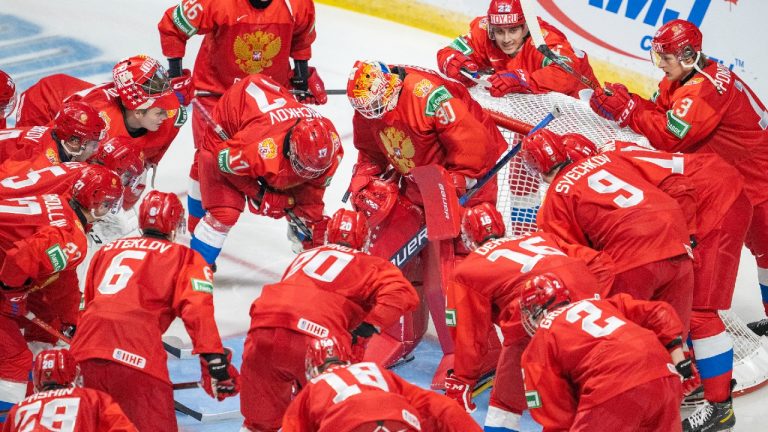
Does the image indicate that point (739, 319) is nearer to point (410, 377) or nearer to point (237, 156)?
point (410, 377)

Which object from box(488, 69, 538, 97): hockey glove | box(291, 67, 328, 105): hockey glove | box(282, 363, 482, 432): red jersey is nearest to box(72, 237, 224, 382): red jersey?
box(282, 363, 482, 432): red jersey

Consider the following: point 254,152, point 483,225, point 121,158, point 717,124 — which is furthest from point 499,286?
point 121,158

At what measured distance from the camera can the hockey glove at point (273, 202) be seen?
582 cm

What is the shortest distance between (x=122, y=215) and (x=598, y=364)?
2.80 meters

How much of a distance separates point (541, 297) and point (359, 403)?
0.86m

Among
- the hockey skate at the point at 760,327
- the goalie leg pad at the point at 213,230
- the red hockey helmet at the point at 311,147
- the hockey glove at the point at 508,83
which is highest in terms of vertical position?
the hockey glove at the point at 508,83

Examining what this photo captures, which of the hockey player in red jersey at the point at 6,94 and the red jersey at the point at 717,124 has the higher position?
the red jersey at the point at 717,124

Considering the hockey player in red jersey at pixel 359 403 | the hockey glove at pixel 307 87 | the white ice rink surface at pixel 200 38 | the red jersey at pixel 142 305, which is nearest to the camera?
the hockey player in red jersey at pixel 359 403

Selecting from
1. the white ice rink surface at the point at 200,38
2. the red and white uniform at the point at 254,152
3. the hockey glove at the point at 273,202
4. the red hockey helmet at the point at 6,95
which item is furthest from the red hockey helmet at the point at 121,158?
the white ice rink surface at the point at 200,38

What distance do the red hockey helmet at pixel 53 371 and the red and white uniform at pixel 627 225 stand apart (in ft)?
6.47

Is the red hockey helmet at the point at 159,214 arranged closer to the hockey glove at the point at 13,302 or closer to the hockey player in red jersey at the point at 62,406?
the hockey glove at the point at 13,302

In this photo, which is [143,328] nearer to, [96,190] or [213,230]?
[96,190]

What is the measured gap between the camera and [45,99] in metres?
6.43

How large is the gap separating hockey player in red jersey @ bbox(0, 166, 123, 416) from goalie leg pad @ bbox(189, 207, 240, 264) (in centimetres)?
78
